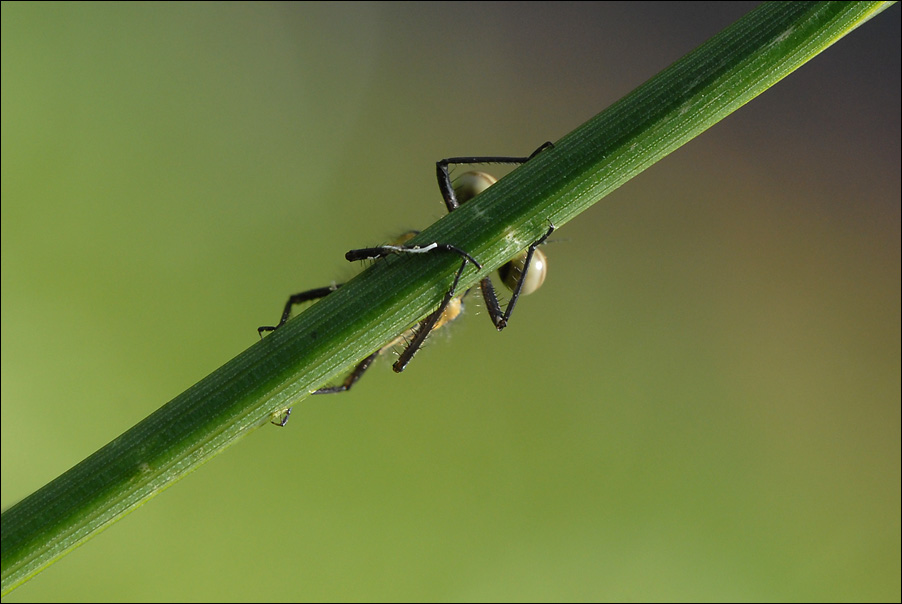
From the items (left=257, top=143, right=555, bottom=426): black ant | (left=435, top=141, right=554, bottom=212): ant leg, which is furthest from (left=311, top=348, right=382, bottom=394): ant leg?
(left=435, top=141, right=554, bottom=212): ant leg

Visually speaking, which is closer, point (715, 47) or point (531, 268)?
point (715, 47)

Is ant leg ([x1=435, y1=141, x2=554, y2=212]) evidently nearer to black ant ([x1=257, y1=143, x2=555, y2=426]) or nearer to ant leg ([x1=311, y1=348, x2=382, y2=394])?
black ant ([x1=257, y1=143, x2=555, y2=426])

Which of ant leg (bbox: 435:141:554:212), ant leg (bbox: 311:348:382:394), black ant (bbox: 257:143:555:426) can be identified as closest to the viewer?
black ant (bbox: 257:143:555:426)

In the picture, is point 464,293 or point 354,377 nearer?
point 464,293

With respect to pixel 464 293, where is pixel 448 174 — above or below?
above

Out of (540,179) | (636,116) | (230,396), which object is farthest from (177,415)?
(636,116)

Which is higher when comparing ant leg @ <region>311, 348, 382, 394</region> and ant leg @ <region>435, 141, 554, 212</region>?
ant leg @ <region>435, 141, 554, 212</region>

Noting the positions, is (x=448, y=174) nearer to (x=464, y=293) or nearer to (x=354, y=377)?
(x=464, y=293)

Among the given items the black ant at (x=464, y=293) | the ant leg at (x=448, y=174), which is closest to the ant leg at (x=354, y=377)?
the black ant at (x=464, y=293)

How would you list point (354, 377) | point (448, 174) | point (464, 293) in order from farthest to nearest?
point (354, 377), point (448, 174), point (464, 293)

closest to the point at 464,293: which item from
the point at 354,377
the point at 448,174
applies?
the point at 448,174

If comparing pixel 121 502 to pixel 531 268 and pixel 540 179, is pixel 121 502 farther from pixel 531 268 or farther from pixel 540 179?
pixel 531 268
